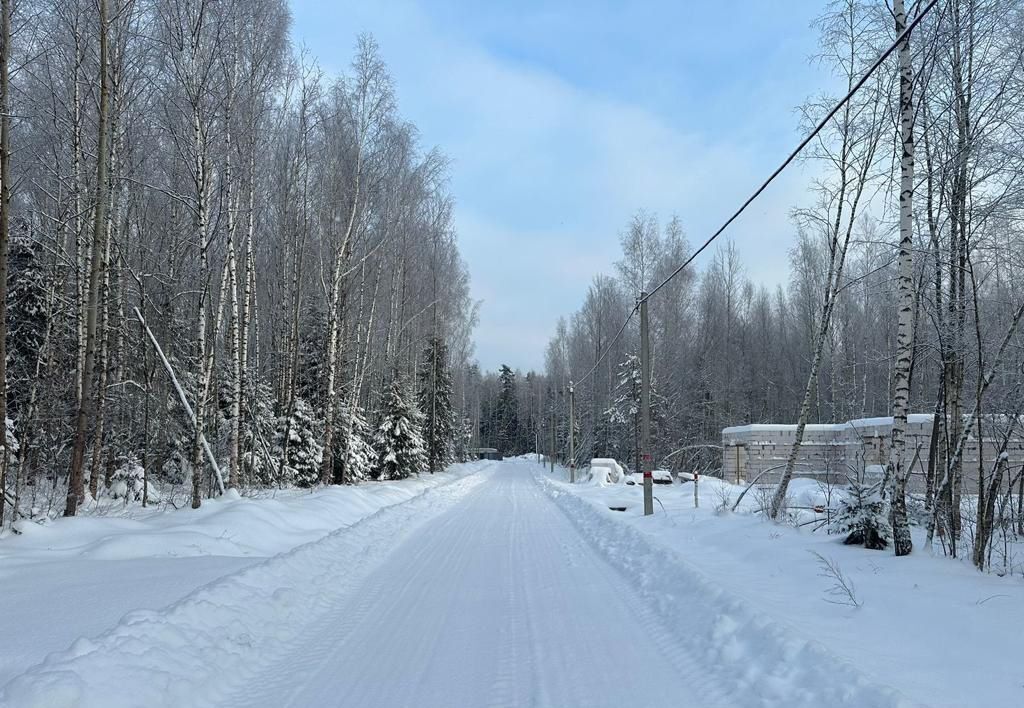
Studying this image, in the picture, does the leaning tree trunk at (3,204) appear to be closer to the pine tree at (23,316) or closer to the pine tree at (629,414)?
the pine tree at (23,316)

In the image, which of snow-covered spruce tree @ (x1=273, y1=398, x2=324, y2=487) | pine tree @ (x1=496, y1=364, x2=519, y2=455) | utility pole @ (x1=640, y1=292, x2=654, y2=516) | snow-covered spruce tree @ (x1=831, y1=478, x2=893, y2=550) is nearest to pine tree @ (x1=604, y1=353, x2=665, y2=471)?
snow-covered spruce tree @ (x1=273, y1=398, x2=324, y2=487)

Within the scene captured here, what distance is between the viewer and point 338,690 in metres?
4.07

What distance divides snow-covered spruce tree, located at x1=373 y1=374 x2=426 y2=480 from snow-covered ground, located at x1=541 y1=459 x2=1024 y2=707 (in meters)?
21.4

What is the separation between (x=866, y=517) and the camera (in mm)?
8031

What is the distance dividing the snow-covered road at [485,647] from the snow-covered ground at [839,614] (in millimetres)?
475

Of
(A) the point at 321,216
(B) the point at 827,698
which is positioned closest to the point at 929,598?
(B) the point at 827,698

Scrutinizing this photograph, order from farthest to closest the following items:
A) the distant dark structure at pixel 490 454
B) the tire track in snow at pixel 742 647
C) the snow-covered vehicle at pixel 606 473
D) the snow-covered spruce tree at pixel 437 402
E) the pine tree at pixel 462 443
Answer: the distant dark structure at pixel 490 454
the pine tree at pixel 462 443
the snow-covered spruce tree at pixel 437 402
the snow-covered vehicle at pixel 606 473
the tire track in snow at pixel 742 647

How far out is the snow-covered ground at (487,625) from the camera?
12.7ft

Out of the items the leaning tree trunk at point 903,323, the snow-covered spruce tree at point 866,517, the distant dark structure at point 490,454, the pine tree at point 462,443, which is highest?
the leaning tree trunk at point 903,323

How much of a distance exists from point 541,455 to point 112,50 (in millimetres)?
75790

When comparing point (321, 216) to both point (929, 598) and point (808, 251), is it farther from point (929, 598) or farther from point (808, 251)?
point (808, 251)

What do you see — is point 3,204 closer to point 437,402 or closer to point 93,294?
point 93,294

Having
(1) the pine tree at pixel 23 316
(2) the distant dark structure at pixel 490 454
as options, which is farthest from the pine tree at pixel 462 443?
(1) the pine tree at pixel 23 316

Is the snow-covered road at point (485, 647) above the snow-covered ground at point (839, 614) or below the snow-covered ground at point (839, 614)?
below
